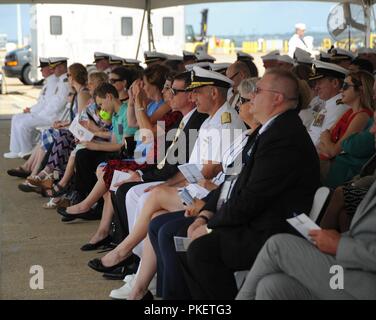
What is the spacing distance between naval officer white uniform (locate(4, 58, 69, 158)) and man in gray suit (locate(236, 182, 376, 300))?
6.41 meters

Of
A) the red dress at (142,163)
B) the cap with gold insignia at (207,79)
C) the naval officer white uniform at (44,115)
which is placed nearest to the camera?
the cap with gold insignia at (207,79)

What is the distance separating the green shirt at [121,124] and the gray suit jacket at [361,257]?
3.55 metres

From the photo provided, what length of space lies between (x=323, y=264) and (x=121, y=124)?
148 inches

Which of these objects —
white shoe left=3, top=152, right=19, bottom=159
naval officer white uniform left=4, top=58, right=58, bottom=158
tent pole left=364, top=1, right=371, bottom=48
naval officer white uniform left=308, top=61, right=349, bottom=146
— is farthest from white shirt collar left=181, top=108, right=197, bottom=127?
tent pole left=364, top=1, right=371, bottom=48

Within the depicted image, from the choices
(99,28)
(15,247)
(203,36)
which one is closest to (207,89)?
(15,247)

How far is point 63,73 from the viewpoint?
9586 millimetres

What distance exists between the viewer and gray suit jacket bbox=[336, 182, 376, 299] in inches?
120

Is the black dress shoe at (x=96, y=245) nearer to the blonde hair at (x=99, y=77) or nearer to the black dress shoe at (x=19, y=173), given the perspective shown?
the blonde hair at (x=99, y=77)

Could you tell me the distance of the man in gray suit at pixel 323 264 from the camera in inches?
121

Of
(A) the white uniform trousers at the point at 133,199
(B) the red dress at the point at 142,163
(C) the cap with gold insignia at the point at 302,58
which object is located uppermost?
(C) the cap with gold insignia at the point at 302,58

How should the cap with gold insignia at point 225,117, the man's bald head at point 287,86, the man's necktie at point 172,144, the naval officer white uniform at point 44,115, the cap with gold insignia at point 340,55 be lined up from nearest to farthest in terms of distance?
the man's bald head at point 287,86, the cap with gold insignia at point 225,117, the man's necktie at point 172,144, the cap with gold insignia at point 340,55, the naval officer white uniform at point 44,115

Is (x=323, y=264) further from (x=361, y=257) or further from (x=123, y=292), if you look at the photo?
(x=123, y=292)

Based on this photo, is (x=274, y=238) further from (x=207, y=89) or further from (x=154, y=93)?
(x=154, y=93)

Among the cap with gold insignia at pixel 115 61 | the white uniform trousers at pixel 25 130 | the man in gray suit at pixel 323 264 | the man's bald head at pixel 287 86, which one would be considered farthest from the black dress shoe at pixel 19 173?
the man in gray suit at pixel 323 264
